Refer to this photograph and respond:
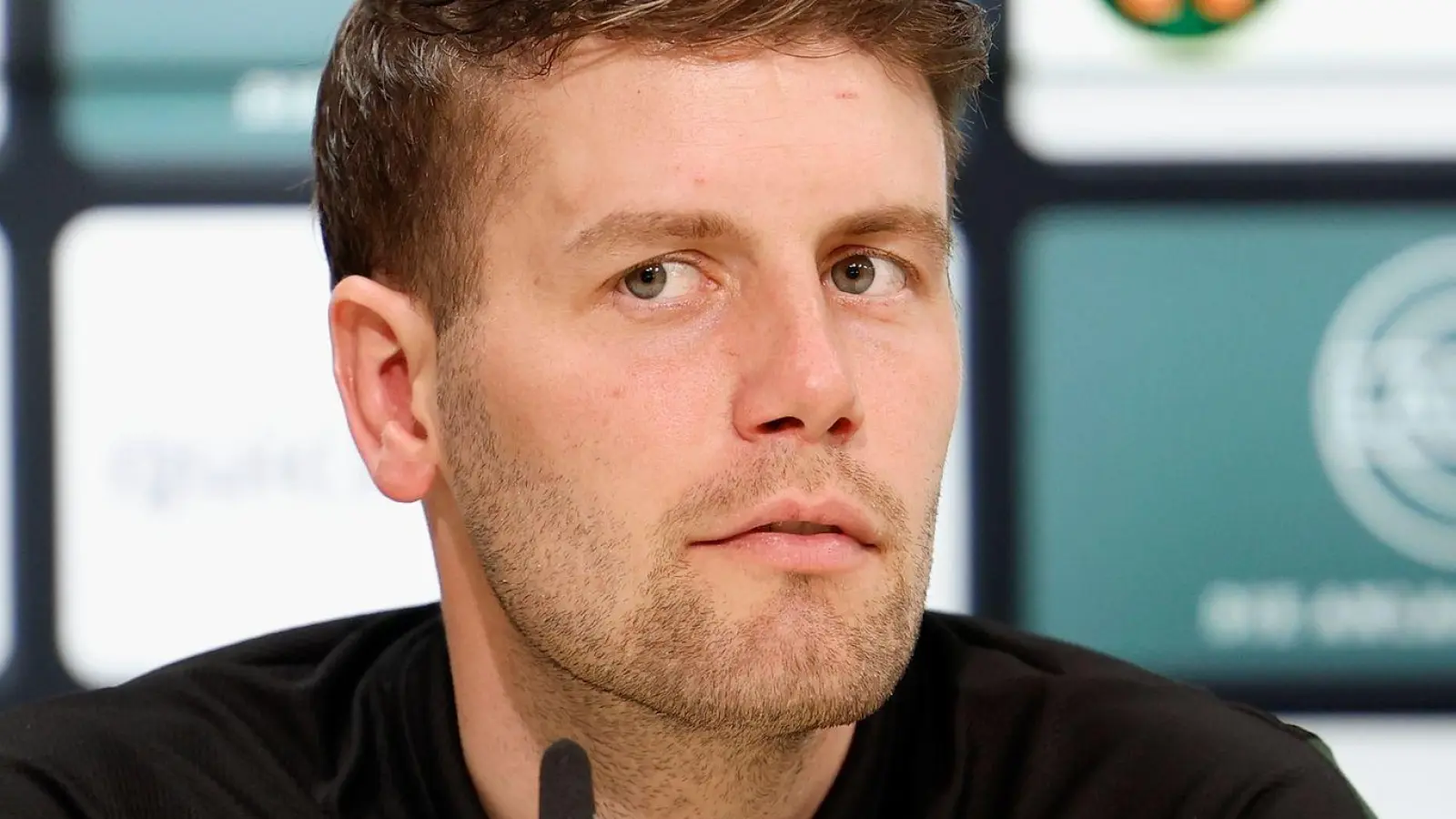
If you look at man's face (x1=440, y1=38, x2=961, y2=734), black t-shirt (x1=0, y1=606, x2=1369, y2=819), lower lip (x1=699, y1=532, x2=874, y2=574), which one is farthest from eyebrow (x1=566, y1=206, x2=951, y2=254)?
black t-shirt (x1=0, y1=606, x2=1369, y2=819)

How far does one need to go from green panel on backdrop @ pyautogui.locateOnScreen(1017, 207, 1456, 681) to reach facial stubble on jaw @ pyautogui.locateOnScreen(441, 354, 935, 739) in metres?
0.77

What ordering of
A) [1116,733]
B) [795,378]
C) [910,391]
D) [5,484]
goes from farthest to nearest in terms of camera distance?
[5,484] < [1116,733] < [910,391] < [795,378]

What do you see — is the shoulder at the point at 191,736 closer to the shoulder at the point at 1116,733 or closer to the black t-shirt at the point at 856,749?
the black t-shirt at the point at 856,749

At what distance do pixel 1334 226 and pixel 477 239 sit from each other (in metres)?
1.14

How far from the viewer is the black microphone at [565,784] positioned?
943mm

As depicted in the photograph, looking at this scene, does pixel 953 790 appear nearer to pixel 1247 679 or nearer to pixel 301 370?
pixel 1247 679

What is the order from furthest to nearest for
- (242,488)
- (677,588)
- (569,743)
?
1. (242,488)
2. (677,588)
3. (569,743)

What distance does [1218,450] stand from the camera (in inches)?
75.0

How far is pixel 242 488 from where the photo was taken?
1896mm

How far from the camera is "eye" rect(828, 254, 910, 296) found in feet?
3.86

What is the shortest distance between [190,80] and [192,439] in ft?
1.39

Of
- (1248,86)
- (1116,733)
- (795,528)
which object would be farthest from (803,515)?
(1248,86)

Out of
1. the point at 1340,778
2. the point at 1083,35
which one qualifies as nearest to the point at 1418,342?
the point at 1083,35

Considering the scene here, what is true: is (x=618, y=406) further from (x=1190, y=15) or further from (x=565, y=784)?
(x=1190, y=15)
